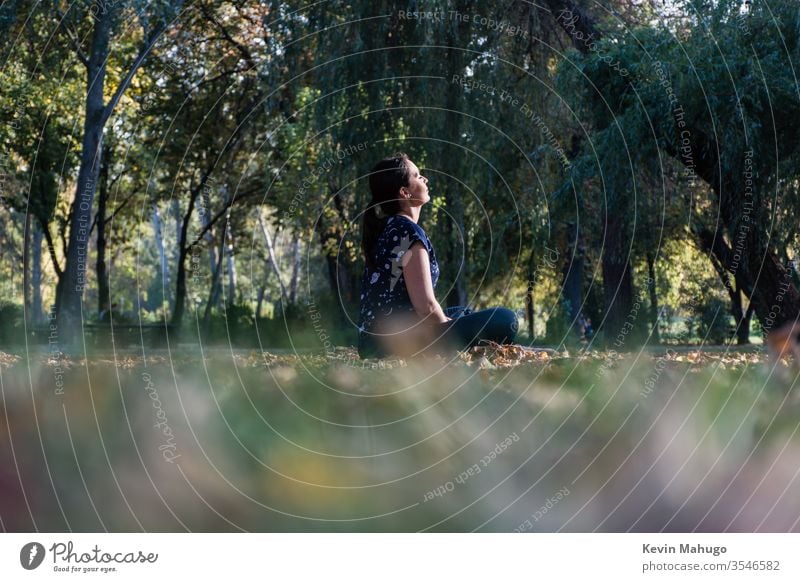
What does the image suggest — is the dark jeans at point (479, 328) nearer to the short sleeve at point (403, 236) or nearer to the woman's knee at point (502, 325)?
the woman's knee at point (502, 325)

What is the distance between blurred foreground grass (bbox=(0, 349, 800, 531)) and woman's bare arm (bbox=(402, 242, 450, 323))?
2752 mm

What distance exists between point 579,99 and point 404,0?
3069mm

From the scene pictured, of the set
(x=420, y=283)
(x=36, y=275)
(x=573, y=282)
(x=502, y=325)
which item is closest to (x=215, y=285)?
(x=573, y=282)

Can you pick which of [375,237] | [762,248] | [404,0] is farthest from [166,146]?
[375,237]

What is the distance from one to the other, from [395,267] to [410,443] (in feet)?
12.5

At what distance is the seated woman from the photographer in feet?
16.8

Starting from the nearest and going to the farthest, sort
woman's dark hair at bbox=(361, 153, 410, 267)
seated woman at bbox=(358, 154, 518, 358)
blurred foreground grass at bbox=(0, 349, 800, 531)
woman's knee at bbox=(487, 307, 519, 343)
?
blurred foreground grass at bbox=(0, 349, 800, 531)
woman's knee at bbox=(487, 307, 519, 343)
seated woman at bbox=(358, 154, 518, 358)
woman's dark hair at bbox=(361, 153, 410, 267)

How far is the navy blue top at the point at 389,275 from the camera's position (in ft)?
17.9

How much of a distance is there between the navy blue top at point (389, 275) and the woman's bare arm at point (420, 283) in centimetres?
7

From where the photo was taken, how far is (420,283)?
5094mm

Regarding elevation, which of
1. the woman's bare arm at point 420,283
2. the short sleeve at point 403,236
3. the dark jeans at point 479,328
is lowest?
the dark jeans at point 479,328

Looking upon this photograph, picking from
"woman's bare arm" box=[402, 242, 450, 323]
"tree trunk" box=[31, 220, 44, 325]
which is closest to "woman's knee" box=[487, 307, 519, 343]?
"woman's bare arm" box=[402, 242, 450, 323]

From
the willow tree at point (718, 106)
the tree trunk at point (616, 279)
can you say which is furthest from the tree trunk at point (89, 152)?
the tree trunk at point (616, 279)

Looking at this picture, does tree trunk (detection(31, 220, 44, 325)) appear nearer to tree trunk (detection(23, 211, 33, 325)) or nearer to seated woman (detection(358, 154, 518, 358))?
tree trunk (detection(23, 211, 33, 325))
